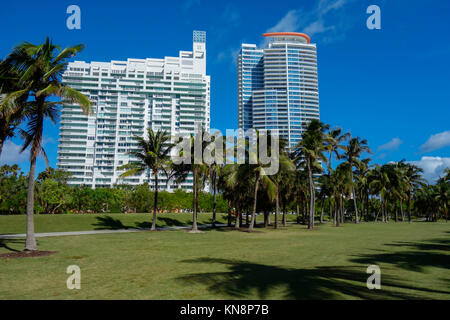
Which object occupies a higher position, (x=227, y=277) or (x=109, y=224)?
(x=227, y=277)

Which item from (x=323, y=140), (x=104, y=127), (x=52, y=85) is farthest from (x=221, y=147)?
(x=104, y=127)

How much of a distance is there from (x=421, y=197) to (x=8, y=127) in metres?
82.6

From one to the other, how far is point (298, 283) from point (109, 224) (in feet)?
104

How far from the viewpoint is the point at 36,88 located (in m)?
14.4

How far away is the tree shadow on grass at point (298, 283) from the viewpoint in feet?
21.1

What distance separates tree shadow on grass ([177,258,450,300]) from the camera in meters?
6.42

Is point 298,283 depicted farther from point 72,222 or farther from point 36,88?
point 72,222

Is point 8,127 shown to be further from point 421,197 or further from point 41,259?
point 421,197

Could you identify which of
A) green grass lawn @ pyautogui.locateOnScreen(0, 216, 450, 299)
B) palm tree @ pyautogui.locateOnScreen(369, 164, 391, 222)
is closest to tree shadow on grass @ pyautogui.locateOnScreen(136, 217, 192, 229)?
green grass lawn @ pyautogui.locateOnScreen(0, 216, 450, 299)

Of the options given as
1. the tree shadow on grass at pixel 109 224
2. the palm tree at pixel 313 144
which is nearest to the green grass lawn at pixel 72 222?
the tree shadow on grass at pixel 109 224

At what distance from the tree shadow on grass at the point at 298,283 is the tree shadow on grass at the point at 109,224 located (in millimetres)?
26760

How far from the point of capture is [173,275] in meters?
8.66

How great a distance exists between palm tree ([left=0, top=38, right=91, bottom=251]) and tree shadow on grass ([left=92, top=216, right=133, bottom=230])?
1905cm

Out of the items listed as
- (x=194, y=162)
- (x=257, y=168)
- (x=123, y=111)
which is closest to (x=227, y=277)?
(x=194, y=162)
